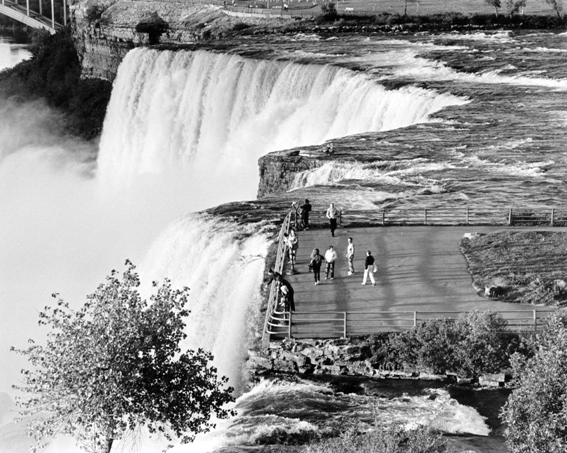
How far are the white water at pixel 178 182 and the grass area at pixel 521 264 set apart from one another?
5.51 m

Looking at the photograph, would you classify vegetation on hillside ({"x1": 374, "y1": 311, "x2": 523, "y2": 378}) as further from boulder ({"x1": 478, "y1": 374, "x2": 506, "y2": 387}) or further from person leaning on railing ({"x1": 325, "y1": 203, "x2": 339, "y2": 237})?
person leaning on railing ({"x1": 325, "y1": 203, "x2": 339, "y2": 237})

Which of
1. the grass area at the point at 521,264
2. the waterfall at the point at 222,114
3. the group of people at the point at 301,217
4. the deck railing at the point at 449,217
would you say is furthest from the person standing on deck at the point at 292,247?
the waterfall at the point at 222,114

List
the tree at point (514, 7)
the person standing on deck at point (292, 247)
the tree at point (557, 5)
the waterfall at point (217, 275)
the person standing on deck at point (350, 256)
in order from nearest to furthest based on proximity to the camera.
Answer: the waterfall at point (217, 275), the person standing on deck at point (350, 256), the person standing on deck at point (292, 247), the tree at point (557, 5), the tree at point (514, 7)

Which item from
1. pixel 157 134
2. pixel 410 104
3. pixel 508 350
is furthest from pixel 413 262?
pixel 157 134

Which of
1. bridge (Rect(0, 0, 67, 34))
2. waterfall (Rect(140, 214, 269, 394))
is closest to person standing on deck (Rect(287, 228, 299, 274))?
waterfall (Rect(140, 214, 269, 394))

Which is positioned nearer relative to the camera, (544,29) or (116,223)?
(116,223)

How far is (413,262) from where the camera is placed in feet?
107

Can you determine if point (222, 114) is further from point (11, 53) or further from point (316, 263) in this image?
point (11, 53)

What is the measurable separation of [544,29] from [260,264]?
56.9m

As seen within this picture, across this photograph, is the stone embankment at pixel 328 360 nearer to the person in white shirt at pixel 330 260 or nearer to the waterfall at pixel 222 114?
the person in white shirt at pixel 330 260

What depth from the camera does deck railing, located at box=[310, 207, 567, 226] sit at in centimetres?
3641

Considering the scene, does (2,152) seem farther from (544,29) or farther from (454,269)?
(454,269)

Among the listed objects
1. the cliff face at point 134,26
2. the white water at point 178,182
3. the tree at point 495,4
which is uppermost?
the tree at point 495,4

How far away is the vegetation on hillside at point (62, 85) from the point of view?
101 meters
